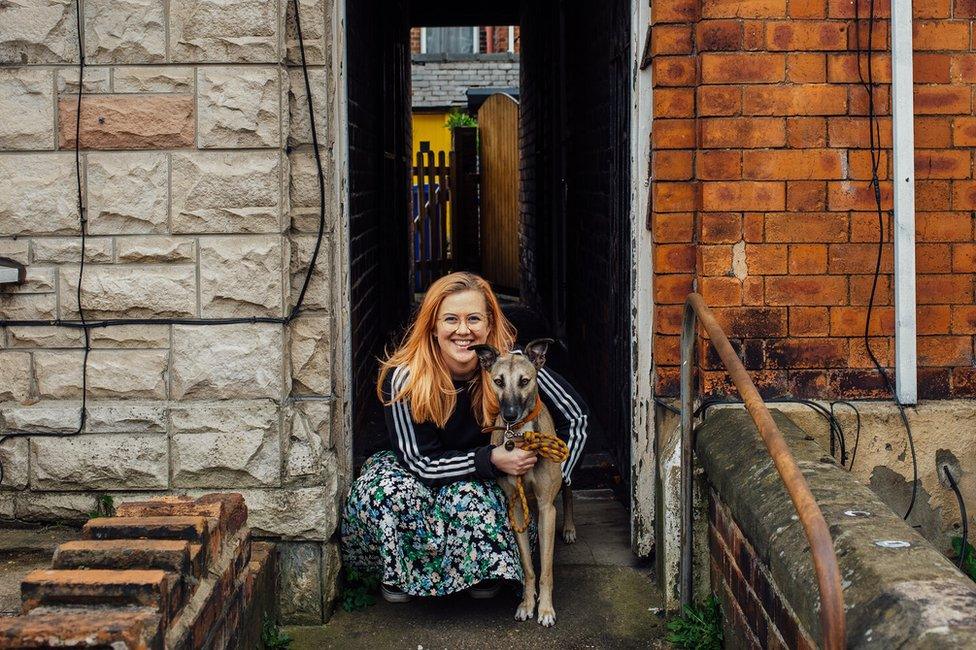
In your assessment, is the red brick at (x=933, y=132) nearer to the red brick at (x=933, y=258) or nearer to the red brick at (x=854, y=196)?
the red brick at (x=854, y=196)

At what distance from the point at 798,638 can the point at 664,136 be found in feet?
6.59

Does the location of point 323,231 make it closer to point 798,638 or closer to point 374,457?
point 374,457

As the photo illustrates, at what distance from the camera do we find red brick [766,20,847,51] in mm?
4086

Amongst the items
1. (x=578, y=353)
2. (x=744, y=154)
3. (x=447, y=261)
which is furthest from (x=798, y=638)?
(x=447, y=261)

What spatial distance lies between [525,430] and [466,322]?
488 millimetres

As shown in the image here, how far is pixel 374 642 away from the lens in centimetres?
423

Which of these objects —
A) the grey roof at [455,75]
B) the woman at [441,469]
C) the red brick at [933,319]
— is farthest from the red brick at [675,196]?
the grey roof at [455,75]

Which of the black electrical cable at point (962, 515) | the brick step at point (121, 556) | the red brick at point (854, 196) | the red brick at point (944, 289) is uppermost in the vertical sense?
the red brick at point (854, 196)

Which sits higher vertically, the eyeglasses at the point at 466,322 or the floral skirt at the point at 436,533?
the eyeglasses at the point at 466,322

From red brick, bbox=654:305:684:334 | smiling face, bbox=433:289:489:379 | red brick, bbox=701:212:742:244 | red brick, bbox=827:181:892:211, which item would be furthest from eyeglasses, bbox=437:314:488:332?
red brick, bbox=827:181:892:211

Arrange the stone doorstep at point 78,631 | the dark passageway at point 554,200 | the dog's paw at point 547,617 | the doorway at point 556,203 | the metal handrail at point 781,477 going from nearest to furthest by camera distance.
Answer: the metal handrail at point 781,477 < the stone doorstep at point 78,631 < the dog's paw at point 547,617 < the doorway at point 556,203 < the dark passageway at point 554,200

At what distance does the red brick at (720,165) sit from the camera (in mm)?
4145

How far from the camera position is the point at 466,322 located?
177 inches

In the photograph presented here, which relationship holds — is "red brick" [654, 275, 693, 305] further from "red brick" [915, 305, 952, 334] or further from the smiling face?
"red brick" [915, 305, 952, 334]
